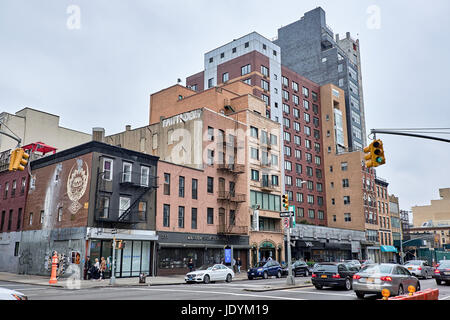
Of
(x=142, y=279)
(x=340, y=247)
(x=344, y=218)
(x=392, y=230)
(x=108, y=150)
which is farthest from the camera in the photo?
(x=392, y=230)

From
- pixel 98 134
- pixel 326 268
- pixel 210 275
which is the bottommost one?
pixel 210 275

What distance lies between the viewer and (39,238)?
36.8 metres

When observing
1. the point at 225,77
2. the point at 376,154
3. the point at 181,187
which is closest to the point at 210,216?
the point at 181,187

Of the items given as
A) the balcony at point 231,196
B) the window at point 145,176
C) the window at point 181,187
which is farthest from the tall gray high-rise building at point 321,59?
the window at point 145,176

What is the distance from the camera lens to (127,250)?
3456 centimetres

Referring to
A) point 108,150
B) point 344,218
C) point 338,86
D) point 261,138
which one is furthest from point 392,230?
point 108,150

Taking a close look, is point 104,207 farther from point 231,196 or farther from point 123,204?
point 231,196

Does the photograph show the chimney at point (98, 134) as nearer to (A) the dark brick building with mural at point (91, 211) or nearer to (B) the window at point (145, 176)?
(A) the dark brick building with mural at point (91, 211)

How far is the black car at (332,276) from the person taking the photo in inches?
823

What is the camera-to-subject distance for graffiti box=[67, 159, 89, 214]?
33.4 metres

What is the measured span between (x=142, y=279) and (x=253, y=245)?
75.2 feet

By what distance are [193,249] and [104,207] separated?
11.8 meters
